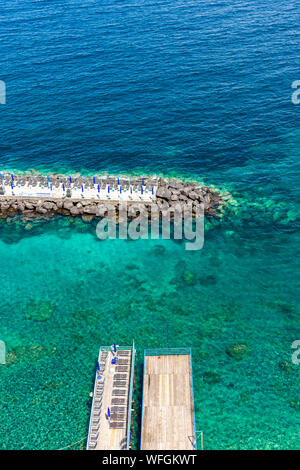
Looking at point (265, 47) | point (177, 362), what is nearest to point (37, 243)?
point (177, 362)

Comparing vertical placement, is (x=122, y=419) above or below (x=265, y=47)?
below

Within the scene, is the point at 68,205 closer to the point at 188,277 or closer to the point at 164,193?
the point at 164,193

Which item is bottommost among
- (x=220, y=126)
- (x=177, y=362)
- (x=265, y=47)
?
(x=177, y=362)

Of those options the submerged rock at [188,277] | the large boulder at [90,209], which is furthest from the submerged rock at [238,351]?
the large boulder at [90,209]

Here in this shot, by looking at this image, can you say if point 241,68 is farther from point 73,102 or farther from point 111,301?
point 111,301

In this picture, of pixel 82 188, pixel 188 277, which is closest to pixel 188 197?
pixel 188 277

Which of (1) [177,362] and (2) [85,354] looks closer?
(1) [177,362]

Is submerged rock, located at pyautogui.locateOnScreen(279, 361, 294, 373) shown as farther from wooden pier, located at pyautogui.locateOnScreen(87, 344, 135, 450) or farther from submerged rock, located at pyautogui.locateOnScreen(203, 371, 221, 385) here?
wooden pier, located at pyautogui.locateOnScreen(87, 344, 135, 450)

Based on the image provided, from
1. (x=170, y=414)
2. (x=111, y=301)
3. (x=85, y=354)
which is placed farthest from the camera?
(x=111, y=301)
